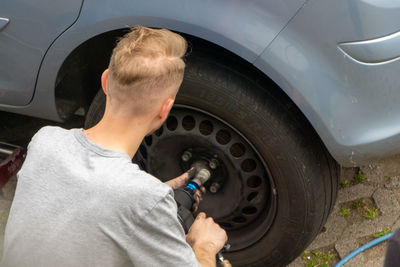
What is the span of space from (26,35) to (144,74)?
0.78 m

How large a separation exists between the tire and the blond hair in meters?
0.38

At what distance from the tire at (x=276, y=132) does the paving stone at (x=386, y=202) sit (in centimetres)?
66

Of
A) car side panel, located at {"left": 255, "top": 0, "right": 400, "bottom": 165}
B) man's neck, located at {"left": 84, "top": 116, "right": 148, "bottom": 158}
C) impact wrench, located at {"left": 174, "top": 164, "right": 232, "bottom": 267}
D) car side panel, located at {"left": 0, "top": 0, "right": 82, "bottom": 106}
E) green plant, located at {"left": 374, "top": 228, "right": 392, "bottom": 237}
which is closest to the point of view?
man's neck, located at {"left": 84, "top": 116, "right": 148, "bottom": 158}

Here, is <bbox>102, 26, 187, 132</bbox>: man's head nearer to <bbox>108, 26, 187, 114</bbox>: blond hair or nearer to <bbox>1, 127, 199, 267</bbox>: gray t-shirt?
<bbox>108, 26, 187, 114</bbox>: blond hair

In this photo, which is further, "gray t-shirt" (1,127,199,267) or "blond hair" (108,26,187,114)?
"blond hair" (108,26,187,114)

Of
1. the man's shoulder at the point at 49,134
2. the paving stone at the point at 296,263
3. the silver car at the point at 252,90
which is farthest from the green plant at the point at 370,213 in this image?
the man's shoulder at the point at 49,134

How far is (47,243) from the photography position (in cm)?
132

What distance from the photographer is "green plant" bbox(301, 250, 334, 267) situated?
235 centimetres

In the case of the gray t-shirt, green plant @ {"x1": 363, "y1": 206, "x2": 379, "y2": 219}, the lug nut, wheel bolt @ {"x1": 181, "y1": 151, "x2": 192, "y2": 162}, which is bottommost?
the gray t-shirt

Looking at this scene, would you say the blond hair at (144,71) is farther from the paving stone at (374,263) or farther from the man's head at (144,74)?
the paving stone at (374,263)

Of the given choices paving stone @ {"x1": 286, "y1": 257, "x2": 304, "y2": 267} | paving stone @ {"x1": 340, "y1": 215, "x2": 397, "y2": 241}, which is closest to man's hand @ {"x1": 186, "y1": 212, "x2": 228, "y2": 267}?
paving stone @ {"x1": 286, "y1": 257, "x2": 304, "y2": 267}

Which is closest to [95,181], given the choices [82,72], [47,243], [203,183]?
[47,243]

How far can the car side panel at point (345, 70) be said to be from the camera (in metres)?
1.57

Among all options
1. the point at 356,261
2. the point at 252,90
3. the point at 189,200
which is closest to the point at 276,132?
the point at 252,90
